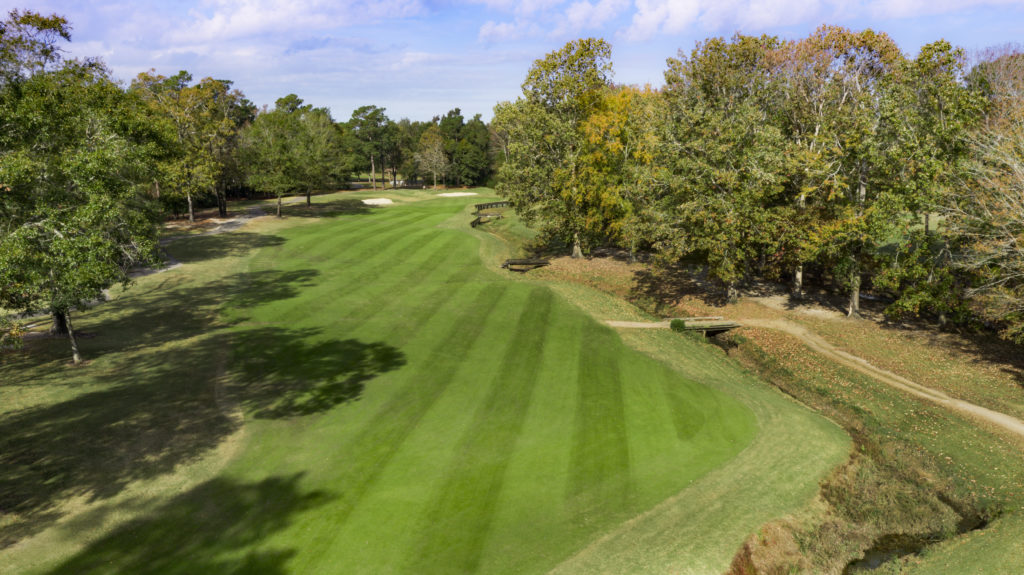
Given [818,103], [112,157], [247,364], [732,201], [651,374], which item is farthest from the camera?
[818,103]

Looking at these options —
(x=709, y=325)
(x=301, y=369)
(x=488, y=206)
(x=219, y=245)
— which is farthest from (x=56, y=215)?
(x=488, y=206)

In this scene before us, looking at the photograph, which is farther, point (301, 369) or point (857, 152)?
point (857, 152)

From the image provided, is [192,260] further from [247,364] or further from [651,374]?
[651,374]

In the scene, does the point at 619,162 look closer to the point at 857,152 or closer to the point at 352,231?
the point at 857,152

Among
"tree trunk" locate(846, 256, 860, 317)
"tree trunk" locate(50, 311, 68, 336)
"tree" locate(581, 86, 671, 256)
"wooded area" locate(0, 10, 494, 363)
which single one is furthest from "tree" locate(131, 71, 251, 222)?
"tree trunk" locate(846, 256, 860, 317)

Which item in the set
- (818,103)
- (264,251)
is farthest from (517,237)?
(818,103)

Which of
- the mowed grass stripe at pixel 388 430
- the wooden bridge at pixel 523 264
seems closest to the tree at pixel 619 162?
the wooden bridge at pixel 523 264
